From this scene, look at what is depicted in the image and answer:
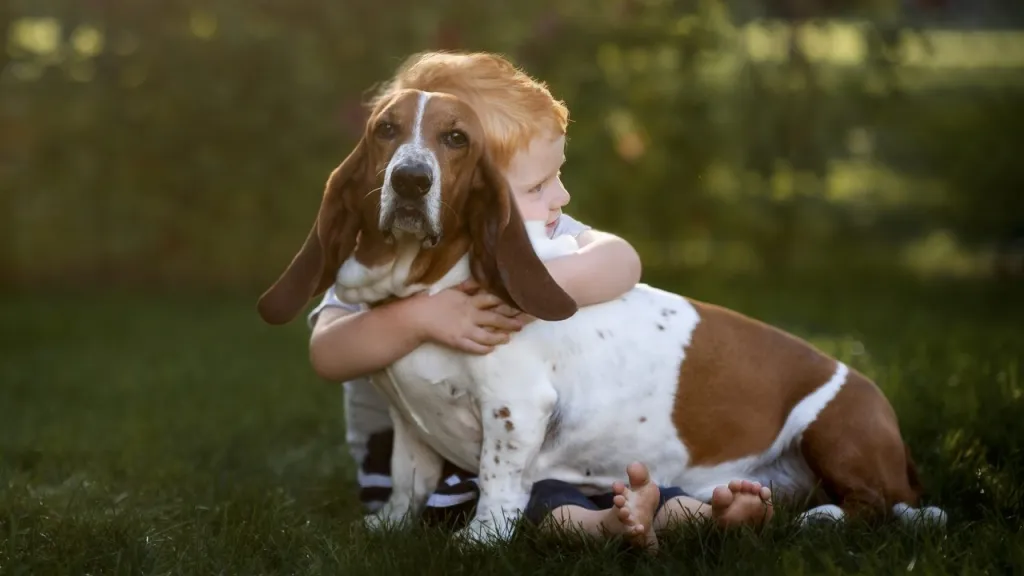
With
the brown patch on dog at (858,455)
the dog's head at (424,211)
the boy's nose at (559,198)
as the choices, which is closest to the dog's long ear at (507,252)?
the dog's head at (424,211)

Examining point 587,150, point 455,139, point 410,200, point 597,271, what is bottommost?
point 587,150

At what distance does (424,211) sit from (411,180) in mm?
84

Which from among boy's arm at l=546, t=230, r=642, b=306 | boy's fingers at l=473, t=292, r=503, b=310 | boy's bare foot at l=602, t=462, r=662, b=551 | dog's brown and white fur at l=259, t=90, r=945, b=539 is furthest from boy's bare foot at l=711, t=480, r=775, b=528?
boy's fingers at l=473, t=292, r=503, b=310

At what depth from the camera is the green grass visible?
2812mm

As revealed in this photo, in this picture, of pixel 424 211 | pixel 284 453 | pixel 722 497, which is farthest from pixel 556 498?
pixel 284 453

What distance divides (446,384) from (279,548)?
563mm

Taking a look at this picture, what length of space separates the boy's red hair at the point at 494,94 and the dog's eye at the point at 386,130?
259 millimetres

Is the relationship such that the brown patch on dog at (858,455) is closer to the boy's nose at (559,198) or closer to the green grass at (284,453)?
the green grass at (284,453)

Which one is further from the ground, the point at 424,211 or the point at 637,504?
the point at 424,211

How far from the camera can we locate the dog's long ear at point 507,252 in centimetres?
294

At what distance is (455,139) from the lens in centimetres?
296

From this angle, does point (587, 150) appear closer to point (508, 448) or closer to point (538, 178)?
point (538, 178)

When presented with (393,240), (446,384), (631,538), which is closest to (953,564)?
(631,538)

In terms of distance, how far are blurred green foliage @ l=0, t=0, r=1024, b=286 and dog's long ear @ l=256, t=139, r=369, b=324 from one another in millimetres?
5169
